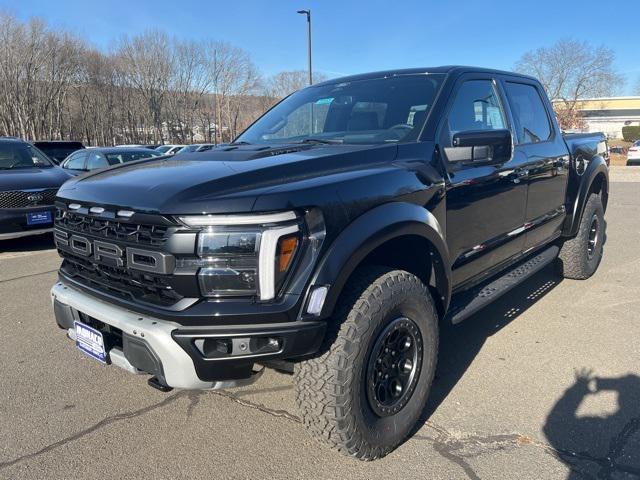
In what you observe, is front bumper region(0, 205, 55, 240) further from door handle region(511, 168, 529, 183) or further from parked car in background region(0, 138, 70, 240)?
door handle region(511, 168, 529, 183)

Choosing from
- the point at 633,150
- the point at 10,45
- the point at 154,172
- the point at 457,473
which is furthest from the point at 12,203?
the point at 10,45

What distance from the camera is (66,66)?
44.3 m

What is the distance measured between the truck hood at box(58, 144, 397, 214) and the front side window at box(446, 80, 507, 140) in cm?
66

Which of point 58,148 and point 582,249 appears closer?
point 582,249

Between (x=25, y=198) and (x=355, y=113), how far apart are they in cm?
543

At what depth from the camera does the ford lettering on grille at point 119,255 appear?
2061 millimetres

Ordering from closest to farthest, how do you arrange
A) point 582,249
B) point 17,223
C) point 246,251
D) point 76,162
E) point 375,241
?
point 246,251 → point 375,241 → point 582,249 → point 17,223 → point 76,162

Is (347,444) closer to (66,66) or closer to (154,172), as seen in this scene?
(154,172)

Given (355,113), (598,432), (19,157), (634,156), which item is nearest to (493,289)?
(598,432)

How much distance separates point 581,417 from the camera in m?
2.84

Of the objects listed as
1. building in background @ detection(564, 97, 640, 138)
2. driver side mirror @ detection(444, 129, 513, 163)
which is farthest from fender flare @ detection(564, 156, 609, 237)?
building in background @ detection(564, 97, 640, 138)

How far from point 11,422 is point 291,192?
85.5 inches

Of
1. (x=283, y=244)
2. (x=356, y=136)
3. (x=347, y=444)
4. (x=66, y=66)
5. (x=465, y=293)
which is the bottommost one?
(x=347, y=444)

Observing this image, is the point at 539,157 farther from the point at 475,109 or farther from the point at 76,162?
the point at 76,162
